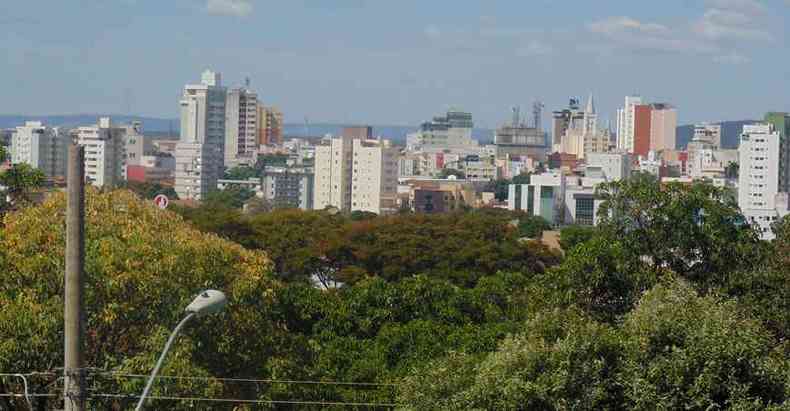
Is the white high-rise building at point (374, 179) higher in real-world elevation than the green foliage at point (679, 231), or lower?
lower

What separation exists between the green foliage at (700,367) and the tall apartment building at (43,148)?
138528 millimetres

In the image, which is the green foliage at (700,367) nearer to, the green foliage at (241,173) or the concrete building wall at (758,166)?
the concrete building wall at (758,166)

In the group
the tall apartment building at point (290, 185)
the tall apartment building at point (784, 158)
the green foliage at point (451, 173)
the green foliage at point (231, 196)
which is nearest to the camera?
the green foliage at point (231, 196)

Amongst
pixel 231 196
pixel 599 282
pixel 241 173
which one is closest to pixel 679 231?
pixel 599 282

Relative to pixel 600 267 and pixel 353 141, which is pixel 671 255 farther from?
pixel 353 141

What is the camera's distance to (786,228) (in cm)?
2425

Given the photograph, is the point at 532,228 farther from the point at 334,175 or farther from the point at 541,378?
the point at 541,378

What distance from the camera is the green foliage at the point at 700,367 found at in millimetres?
14500

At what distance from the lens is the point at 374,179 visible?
5369 inches

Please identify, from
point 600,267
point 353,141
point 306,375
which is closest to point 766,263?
point 600,267

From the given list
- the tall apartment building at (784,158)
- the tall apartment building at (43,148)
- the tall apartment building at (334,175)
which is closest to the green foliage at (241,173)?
the tall apartment building at (43,148)

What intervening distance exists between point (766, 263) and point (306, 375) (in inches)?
296

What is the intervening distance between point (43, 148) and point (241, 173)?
26449mm

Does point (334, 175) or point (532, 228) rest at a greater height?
point (334, 175)
